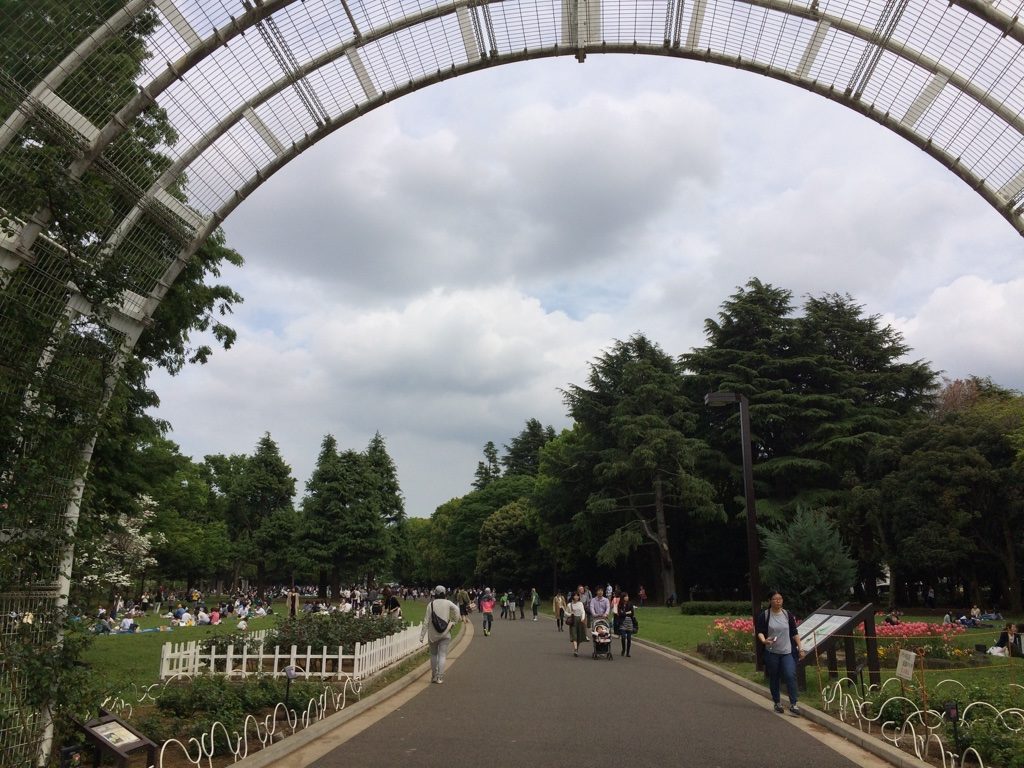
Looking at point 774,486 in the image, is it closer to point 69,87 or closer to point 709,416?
point 709,416

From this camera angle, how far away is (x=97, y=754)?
684cm

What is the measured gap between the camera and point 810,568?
17984mm

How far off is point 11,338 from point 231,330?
1115cm

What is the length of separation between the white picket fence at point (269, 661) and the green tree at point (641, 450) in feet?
112

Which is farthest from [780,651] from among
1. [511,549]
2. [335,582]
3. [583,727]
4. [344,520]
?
[511,549]

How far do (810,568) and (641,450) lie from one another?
2922cm

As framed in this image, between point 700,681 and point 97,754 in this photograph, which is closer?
point 97,754

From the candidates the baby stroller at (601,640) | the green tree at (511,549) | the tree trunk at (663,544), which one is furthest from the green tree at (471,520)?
the baby stroller at (601,640)

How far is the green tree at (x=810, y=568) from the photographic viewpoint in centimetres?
1805

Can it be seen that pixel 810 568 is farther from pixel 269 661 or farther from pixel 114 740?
pixel 114 740

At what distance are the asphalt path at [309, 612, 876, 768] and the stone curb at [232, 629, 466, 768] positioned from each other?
1.27 feet

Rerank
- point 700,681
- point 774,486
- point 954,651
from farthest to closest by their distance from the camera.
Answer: point 774,486 < point 954,651 < point 700,681

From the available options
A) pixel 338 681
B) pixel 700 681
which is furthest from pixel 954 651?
pixel 338 681

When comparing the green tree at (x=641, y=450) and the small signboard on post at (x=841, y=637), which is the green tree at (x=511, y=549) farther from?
the small signboard on post at (x=841, y=637)
